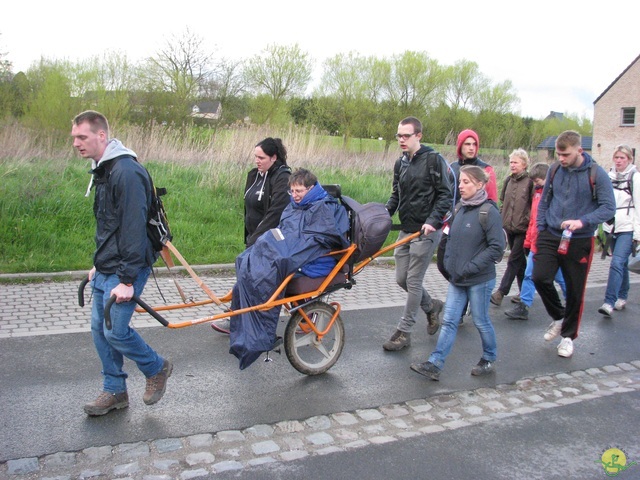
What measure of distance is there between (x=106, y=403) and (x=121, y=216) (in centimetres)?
141

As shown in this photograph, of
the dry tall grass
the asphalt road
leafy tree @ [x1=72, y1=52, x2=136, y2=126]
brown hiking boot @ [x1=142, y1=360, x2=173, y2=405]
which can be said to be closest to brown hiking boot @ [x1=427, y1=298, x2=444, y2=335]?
the asphalt road

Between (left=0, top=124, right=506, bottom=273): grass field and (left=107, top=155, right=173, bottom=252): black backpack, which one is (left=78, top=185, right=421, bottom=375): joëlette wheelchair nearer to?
(left=107, top=155, right=173, bottom=252): black backpack

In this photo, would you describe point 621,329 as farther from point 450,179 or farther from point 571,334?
point 450,179

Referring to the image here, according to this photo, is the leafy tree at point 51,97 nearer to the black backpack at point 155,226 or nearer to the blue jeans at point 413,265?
the blue jeans at point 413,265

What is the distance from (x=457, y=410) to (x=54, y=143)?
45.6ft

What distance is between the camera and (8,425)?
4.42 metres

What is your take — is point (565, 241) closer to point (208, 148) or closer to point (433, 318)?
point (433, 318)

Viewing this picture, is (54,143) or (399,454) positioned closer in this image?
(399,454)

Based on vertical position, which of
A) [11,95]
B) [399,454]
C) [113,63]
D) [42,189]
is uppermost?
[113,63]

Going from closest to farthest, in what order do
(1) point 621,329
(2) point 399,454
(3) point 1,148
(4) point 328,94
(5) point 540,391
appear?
(2) point 399,454 → (5) point 540,391 → (1) point 621,329 → (3) point 1,148 → (4) point 328,94

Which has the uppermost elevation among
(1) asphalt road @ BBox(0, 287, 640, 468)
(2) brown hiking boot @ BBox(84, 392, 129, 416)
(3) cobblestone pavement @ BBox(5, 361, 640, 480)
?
(2) brown hiking boot @ BBox(84, 392, 129, 416)

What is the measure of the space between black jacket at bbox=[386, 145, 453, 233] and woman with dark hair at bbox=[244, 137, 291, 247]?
1173mm

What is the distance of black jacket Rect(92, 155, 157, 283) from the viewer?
423cm

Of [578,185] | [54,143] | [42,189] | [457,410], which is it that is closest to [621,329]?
[578,185]
